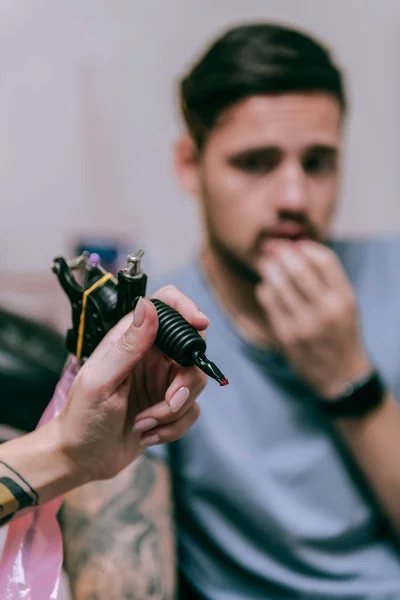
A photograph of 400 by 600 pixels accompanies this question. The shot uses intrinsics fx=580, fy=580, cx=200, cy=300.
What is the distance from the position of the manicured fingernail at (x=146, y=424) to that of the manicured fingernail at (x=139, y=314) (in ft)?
0.23

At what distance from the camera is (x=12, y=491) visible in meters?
0.35

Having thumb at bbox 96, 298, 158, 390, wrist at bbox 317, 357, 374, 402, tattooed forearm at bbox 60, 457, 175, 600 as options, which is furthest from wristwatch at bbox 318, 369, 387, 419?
thumb at bbox 96, 298, 158, 390

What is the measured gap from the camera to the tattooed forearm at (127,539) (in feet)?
1.71

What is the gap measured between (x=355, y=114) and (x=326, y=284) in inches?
23.1

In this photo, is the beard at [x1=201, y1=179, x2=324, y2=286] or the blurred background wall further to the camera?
the blurred background wall

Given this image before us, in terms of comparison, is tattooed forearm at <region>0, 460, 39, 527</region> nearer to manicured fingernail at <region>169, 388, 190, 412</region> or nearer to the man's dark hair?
manicured fingernail at <region>169, 388, 190, 412</region>

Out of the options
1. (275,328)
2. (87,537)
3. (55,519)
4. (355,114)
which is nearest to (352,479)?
(275,328)

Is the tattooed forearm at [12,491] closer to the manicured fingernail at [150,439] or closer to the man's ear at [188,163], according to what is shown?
the manicured fingernail at [150,439]

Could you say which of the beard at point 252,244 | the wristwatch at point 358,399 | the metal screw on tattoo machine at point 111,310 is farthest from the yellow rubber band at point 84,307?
the wristwatch at point 358,399

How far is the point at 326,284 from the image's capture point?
0.74 m

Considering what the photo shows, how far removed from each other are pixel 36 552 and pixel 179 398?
153 millimetres

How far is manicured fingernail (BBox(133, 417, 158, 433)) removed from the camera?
34 cm

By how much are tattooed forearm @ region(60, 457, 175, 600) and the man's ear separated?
36 cm

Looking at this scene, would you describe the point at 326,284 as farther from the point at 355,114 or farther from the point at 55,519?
the point at 355,114
